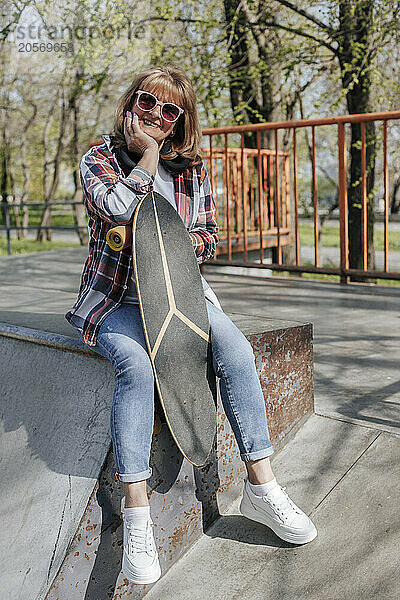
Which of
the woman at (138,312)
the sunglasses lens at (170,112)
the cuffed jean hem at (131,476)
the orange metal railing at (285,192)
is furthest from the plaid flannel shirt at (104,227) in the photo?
the orange metal railing at (285,192)

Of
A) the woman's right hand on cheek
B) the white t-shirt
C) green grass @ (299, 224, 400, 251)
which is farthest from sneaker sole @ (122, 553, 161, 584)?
green grass @ (299, 224, 400, 251)

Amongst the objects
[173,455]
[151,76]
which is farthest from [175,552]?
[151,76]

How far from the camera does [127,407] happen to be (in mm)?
2197

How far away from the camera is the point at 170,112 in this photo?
2.66 metres

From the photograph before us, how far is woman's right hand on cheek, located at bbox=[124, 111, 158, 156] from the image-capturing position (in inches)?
103

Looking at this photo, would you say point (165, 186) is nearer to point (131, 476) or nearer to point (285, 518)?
point (131, 476)

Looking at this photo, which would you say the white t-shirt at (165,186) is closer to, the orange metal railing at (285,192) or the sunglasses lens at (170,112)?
the sunglasses lens at (170,112)

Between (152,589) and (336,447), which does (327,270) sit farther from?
(152,589)

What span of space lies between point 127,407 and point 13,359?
99 cm

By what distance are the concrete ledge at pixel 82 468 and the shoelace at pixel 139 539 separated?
0.64ft

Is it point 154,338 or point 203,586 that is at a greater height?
point 154,338

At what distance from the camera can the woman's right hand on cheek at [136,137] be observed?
2.62 m

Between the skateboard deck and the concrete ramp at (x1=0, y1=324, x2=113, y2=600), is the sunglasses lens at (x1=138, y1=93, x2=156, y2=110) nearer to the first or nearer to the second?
the skateboard deck

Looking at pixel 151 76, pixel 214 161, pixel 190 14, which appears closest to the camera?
pixel 151 76
